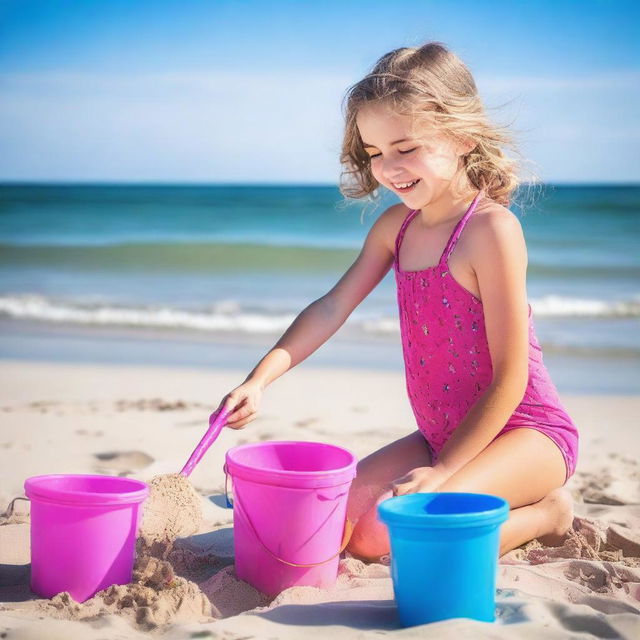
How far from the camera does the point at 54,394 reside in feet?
15.3

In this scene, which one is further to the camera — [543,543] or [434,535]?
[543,543]

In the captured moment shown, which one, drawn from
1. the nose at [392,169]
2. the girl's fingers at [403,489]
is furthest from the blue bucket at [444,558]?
the nose at [392,169]

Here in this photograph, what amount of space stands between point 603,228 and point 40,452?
1545 centimetres

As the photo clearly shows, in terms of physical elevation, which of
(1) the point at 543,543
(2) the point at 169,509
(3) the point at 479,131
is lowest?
(1) the point at 543,543

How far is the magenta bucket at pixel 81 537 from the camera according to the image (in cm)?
213

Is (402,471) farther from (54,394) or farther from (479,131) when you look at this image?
(54,394)

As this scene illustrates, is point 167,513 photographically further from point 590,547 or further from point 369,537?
point 590,547

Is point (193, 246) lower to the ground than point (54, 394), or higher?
higher

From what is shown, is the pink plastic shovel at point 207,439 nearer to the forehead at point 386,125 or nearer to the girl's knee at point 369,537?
the girl's knee at point 369,537

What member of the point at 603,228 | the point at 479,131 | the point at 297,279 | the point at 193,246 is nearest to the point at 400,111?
the point at 479,131

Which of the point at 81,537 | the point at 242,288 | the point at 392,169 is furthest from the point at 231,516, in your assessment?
the point at 242,288

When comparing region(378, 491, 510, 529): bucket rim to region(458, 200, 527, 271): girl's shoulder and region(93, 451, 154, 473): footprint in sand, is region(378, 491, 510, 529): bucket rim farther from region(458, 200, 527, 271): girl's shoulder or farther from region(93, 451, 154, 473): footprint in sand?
region(93, 451, 154, 473): footprint in sand

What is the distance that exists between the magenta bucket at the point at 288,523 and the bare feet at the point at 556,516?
0.67 meters

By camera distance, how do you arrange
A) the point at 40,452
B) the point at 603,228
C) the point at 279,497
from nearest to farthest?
the point at 279,497, the point at 40,452, the point at 603,228
